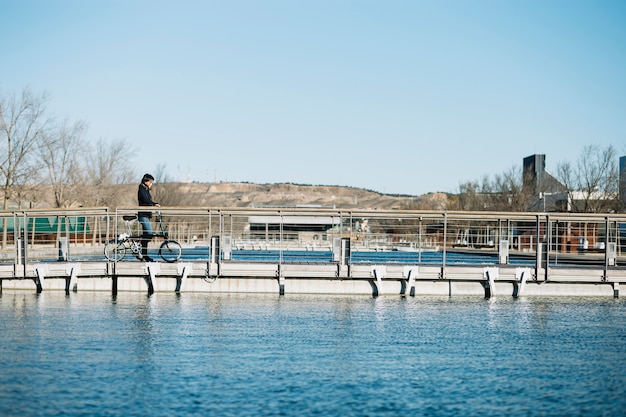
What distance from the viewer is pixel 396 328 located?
1576 cm

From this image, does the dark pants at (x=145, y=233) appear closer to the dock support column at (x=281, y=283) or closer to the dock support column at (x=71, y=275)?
the dock support column at (x=71, y=275)

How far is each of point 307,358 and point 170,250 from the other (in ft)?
35.2

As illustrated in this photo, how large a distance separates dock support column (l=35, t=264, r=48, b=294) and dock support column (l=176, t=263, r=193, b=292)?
3.74 meters

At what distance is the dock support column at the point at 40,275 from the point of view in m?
21.7

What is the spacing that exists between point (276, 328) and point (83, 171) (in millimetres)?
50703

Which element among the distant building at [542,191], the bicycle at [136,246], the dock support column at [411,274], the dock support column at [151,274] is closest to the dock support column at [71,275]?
the bicycle at [136,246]

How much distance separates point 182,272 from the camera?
70.4 ft

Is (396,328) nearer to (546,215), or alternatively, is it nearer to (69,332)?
(69,332)

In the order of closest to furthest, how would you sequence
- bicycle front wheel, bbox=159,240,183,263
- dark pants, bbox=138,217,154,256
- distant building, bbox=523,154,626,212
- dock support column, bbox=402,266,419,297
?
dock support column, bbox=402,266,419,297 < dark pants, bbox=138,217,154,256 < bicycle front wheel, bbox=159,240,183,263 < distant building, bbox=523,154,626,212

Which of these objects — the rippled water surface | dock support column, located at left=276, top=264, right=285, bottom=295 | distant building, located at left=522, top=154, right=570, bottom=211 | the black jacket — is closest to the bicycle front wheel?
the black jacket

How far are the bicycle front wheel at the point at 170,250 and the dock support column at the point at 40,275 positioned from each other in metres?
3.18

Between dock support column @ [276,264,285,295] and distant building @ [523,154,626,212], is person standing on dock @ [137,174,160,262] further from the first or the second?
distant building @ [523,154,626,212]

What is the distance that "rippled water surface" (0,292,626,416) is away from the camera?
9875 millimetres

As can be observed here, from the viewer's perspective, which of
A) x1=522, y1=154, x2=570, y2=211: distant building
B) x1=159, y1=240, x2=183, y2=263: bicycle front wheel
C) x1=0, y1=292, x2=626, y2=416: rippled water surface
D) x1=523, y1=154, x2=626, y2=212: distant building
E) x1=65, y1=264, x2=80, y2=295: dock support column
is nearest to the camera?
x1=0, y1=292, x2=626, y2=416: rippled water surface
